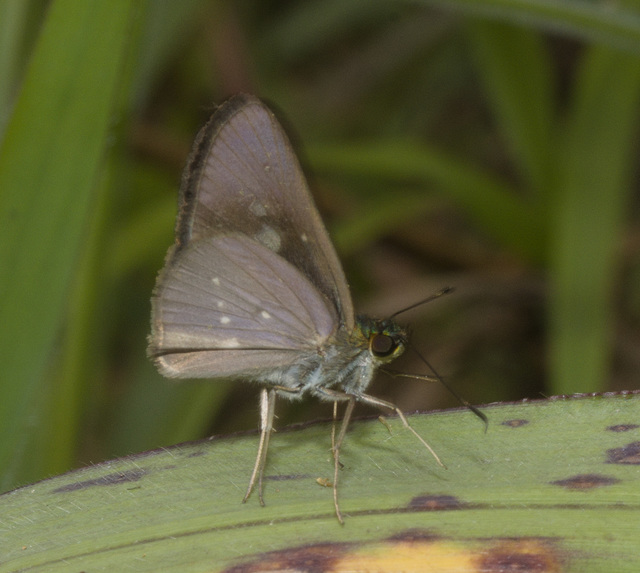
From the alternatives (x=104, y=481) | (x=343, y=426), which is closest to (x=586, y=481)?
(x=343, y=426)

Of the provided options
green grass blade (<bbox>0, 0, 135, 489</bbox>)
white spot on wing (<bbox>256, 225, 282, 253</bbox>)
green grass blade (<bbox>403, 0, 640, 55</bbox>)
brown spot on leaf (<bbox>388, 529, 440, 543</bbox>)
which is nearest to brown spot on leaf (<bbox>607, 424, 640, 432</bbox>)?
brown spot on leaf (<bbox>388, 529, 440, 543</bbox>)

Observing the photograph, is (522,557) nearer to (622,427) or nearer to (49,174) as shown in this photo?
(622,427)

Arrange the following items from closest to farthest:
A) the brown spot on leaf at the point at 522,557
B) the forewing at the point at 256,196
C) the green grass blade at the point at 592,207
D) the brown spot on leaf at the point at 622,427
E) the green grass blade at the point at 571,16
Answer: the brown spot on leaf at the point at 522,557
the brown spot on leaf at the point at 622,427
the forewing at the point at 256,196
the green grass blade at the point at 571,16
the green grass blade at the point at 592,207

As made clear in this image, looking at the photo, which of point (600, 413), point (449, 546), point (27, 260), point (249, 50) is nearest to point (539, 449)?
point (600, 413)

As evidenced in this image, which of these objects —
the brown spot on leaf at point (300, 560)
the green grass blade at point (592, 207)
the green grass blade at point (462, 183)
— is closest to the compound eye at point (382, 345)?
the brown spot on leaf at point (300, 560)

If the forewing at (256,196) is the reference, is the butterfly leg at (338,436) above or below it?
below

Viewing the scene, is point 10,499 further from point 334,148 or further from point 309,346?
point 334,148

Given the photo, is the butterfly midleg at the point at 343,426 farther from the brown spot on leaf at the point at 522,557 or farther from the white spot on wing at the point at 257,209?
the white spot on wing at the point at 257,209

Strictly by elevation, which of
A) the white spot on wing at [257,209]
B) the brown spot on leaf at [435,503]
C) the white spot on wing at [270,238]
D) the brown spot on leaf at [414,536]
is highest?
the white spot on wing at [257,209]
